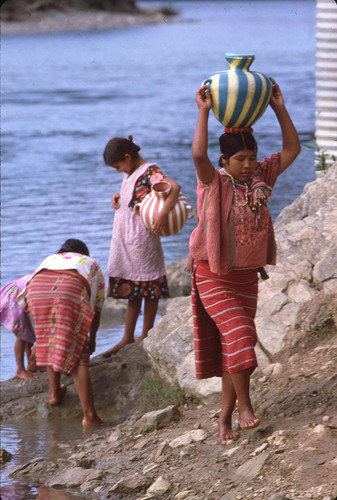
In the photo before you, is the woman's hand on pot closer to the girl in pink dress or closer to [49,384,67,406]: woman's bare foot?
the girl in pink dress

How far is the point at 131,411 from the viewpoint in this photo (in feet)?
19.2

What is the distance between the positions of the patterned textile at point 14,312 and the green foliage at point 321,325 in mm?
2083

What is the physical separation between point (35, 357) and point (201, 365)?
221 centimetres

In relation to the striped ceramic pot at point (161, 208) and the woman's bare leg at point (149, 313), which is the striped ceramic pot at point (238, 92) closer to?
the striped ceramic pot at point (161, 208)

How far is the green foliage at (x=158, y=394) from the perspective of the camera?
5.44 m

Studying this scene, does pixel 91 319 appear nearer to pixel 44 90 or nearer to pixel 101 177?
pixel 101 177

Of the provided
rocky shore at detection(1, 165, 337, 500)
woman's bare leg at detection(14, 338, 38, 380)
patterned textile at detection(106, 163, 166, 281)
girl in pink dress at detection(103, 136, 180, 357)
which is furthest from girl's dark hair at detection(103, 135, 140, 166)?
woman's bare leg at detection(14, 338, 38, 380)

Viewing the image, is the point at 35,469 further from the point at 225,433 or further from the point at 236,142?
the point at 236,142

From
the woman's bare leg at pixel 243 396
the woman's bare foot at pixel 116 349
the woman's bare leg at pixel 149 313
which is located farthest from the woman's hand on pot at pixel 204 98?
the woman's bare foot at pixel 116 349

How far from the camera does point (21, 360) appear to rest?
643 centimetres

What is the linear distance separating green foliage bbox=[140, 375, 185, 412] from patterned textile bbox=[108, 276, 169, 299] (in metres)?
0.84

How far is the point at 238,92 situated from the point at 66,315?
87.2 inches

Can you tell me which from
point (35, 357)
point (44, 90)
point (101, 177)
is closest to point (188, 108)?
point (44, 90)

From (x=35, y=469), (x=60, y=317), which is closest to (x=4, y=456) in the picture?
(x=35, y=469)
